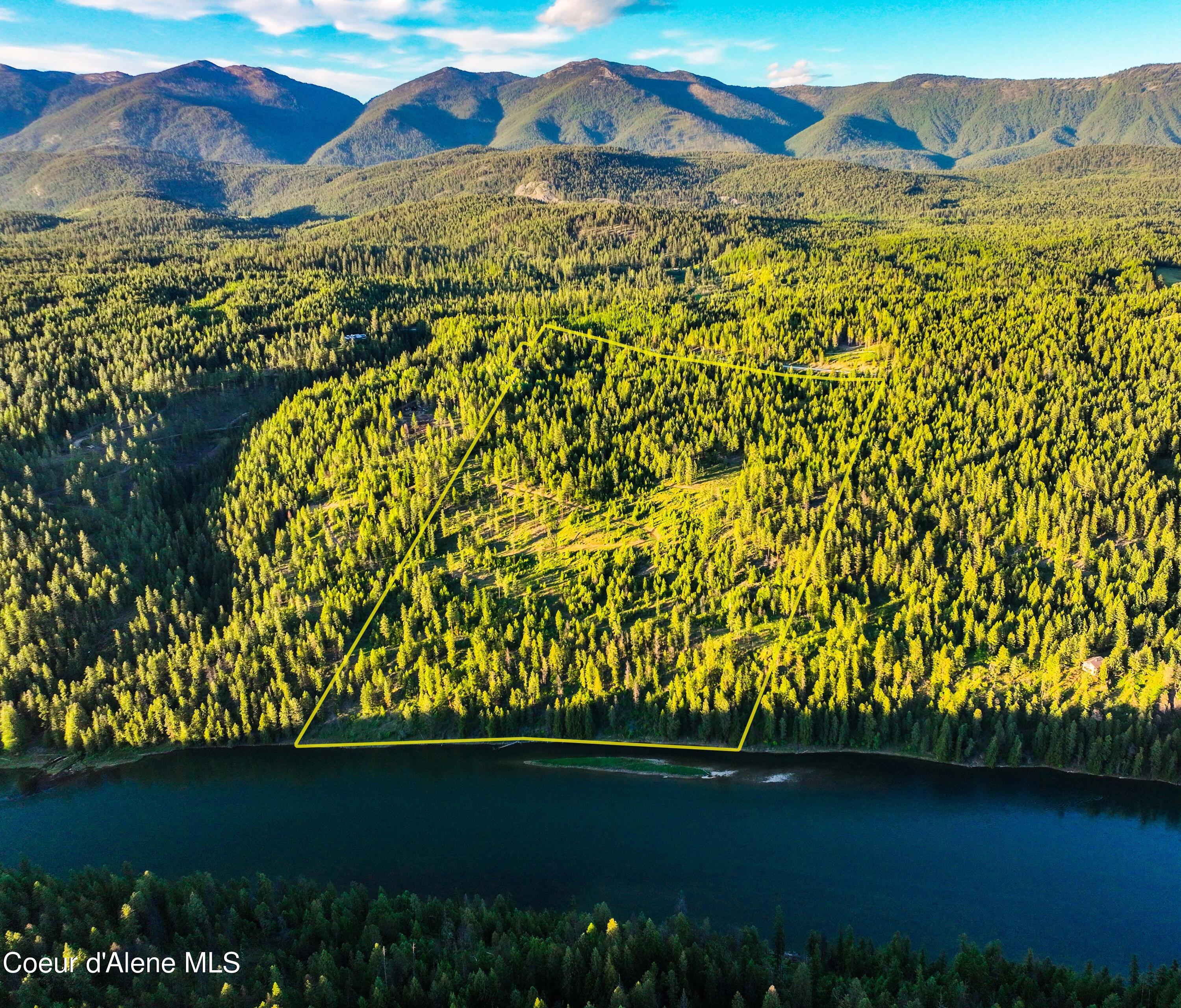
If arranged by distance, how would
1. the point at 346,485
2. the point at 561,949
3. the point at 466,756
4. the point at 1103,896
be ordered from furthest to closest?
1. the point at 346,485
2. the point at 466,756
3. the point at 1103,896
4. the point at 561,949

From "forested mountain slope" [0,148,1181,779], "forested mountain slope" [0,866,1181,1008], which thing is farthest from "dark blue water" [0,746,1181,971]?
"forested mountain slope" [0,866,1181,1008]

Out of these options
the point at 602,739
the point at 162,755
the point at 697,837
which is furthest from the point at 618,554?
the point at 162,755

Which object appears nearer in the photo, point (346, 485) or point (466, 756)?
point (466, 756)

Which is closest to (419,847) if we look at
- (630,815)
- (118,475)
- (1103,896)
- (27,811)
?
(630,815)

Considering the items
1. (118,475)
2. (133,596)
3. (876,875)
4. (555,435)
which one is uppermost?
(555,435)

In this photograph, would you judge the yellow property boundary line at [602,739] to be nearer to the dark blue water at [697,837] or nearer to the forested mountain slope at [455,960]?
the dark blue water at [697,837]

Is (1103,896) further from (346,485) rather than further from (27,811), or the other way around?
(346,485)

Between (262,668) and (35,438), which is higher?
(35,438)

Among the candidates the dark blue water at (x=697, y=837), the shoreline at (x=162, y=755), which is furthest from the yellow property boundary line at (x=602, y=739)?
the dark blue water at (x=697, y=837)
